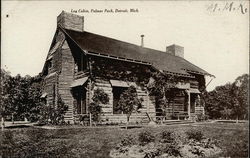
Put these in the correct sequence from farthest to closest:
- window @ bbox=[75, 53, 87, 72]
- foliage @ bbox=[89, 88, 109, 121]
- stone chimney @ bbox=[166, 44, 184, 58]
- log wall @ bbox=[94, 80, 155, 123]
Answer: stone chimney @ bbox=[166, 44, 184, 58], window @ bbox=[75, 53, 87, 72], log wall @ bbox=[94, 80, 155, 123], foliage @ bbox=[89, 88, 109, 121]

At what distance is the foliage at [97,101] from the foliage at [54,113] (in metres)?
2.05

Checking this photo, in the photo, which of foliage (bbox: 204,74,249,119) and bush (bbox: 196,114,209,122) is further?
bush (bbox: 196,114,209,122)

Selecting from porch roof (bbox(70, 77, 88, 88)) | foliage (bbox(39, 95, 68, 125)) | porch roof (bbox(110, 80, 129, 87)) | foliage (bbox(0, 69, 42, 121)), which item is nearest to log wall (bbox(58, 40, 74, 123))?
porch roof (bbox(70, 77, 88, 88))

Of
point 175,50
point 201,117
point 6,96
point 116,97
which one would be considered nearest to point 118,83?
point 116,97

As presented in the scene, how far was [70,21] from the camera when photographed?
16.7 m

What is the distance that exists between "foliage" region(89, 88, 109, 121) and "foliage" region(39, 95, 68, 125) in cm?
205

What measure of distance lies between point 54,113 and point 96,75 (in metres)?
2.98

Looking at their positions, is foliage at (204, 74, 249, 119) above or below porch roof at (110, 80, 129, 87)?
below

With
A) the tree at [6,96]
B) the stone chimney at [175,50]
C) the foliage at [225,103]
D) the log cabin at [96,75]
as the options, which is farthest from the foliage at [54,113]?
the stone chimney at [175,50]

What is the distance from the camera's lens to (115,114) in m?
14.4

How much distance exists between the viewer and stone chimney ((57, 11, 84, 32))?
16.4m

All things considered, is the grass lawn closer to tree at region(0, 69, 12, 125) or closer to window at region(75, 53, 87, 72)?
tree at region(0, 69, 12, 125)

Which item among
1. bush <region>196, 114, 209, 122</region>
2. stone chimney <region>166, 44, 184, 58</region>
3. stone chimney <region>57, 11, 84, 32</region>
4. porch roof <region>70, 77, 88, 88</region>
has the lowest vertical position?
bush <region>196, 114, 209, 122</region>

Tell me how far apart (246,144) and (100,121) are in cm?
760
